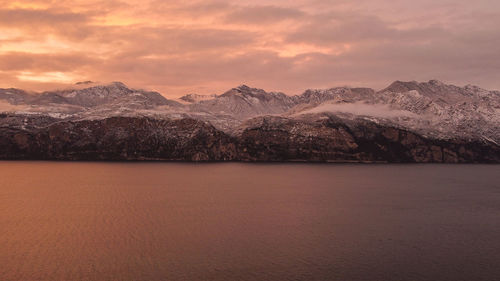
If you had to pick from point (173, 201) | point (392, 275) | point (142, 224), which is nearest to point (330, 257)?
point (392, 275)

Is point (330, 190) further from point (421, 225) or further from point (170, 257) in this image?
point (170, 257)

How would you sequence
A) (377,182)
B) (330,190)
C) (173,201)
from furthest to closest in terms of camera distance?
(377,182), (330,190), (173,201)

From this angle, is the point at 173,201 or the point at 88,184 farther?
the point at 88,184

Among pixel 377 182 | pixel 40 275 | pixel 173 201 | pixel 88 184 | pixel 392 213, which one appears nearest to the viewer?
pixel 40 275

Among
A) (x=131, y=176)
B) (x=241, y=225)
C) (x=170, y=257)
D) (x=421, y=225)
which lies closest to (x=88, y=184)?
(x=131, y=176)

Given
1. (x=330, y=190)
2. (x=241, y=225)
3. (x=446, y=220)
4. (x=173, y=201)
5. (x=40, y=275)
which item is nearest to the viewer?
(x=40, y=275)

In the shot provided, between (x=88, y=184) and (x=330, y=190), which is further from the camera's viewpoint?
(x=88, y=184)
